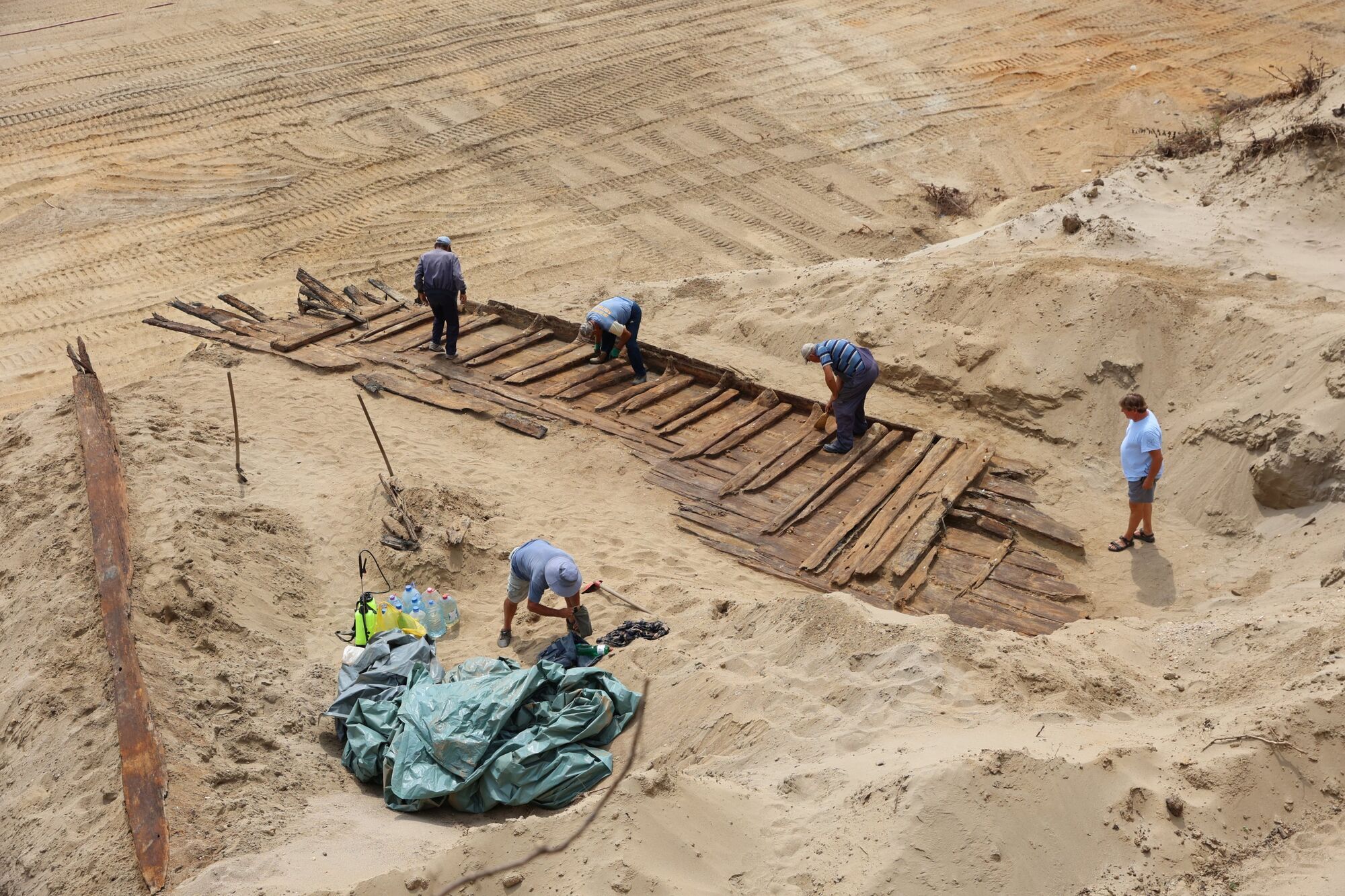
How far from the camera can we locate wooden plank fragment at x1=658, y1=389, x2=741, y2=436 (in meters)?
10.4

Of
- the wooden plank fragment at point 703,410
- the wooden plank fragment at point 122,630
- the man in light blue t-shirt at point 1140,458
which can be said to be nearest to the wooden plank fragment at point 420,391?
the wooden plank fragment at point 703,410

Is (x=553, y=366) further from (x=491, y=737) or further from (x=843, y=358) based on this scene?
(x=491, y=737)

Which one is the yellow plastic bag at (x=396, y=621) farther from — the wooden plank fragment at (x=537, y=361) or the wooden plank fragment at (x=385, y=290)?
the wooden plank fragment at (x=385, y=290)

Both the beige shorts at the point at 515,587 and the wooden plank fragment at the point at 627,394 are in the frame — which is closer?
the beige shorts at the point at 515,587

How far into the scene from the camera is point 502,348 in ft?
38.8

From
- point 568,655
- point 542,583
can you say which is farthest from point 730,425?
point 568,655

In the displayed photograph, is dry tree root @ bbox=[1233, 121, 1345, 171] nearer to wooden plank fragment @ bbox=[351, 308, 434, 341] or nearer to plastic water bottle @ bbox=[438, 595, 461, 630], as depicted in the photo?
wooden plank fragment @ bbox=[351, 308, 434, 341]

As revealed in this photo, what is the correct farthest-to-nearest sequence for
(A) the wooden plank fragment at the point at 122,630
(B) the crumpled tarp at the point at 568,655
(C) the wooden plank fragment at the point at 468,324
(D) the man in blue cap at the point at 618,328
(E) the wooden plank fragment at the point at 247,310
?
(E) the wooden plank fragment at the point at 247,310, (C) the wooden plank fragment at the point at 468,324, (D) the man in blue cap at the point at 618,328, (B) the crumpled tarp at the point at 568,655, (A) the wooden plank fragment at the point at 122,630

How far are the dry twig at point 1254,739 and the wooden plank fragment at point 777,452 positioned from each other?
4.79m

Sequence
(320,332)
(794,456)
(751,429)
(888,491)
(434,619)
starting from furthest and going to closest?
1. (320,332)
2. (751,429)
3. (794,456)
4. (888,491)
5. (434,619)

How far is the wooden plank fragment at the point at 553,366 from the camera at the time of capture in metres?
11.2

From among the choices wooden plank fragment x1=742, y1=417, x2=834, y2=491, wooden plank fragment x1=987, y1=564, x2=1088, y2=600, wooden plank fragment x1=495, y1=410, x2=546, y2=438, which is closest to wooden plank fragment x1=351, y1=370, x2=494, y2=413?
wooden plank fragment x1=495, y1=410, x2=546, y2=438

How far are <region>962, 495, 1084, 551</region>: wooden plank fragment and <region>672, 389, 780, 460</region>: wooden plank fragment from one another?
2252 mm

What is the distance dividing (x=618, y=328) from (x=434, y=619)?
12.9 ft
